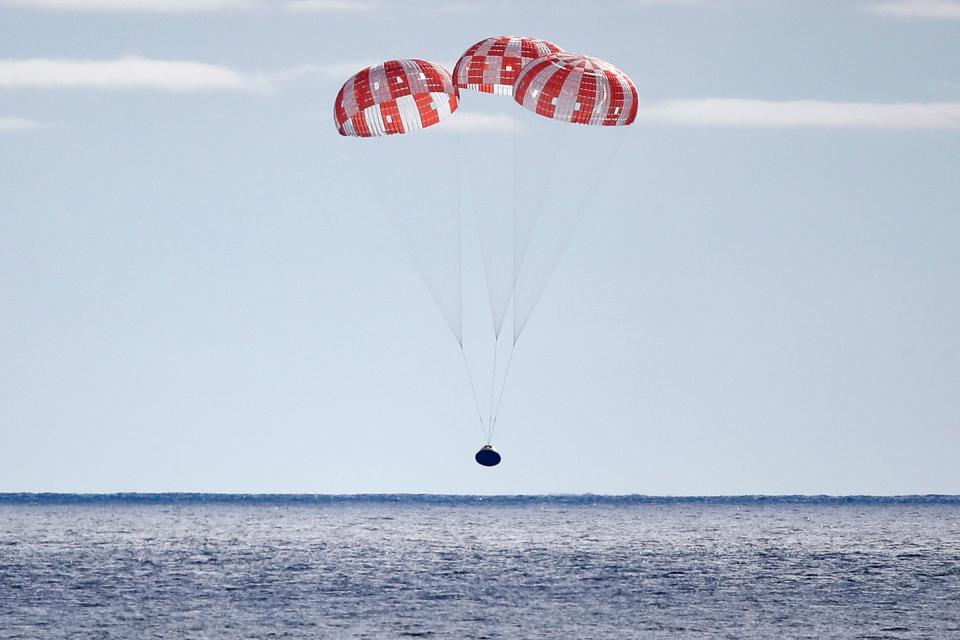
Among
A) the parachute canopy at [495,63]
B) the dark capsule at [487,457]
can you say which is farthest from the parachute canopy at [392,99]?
the dark capsule at [487,457]

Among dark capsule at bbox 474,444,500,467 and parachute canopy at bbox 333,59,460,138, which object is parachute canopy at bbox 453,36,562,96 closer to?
parachute canopy at bbox 333,59,460,138

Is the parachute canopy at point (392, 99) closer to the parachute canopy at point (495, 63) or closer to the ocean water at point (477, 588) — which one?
the parachute canopy at point (495, 63)

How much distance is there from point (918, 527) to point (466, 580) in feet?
211

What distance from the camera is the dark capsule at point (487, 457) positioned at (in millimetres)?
31844

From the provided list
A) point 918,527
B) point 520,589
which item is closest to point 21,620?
point 520,589

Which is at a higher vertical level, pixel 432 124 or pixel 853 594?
pixel 432 124

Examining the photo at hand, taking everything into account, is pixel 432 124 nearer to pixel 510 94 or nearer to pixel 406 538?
pixel 510 94

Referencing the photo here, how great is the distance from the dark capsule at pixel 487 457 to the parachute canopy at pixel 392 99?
721 cm

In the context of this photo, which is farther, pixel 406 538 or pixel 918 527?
pixel 918 527

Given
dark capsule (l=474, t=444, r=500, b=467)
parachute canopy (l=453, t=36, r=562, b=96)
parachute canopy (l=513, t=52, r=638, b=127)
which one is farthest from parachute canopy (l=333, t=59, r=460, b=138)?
dark capsule (l=474, t=444, r=500, b=467)

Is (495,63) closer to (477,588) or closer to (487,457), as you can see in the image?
(487,457)

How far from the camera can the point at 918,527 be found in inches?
4028

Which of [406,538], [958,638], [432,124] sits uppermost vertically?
[432,124]

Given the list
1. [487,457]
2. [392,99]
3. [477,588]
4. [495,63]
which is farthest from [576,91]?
[477,588]
